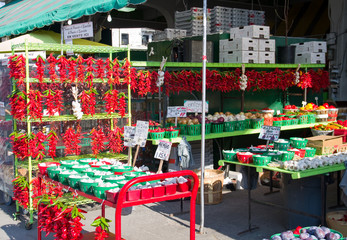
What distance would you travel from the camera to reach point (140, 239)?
6531mm

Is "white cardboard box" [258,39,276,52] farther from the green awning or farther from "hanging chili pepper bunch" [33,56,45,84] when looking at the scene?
"hanging chili pepper bunch" [33,56,45,84]

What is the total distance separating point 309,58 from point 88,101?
20.2 ft

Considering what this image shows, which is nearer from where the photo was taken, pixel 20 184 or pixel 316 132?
pixel 20 184

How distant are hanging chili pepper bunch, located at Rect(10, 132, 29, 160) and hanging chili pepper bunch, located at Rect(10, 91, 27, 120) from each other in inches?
11.3

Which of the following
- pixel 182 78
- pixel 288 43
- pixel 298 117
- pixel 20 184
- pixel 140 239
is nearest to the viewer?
pixel 140 239

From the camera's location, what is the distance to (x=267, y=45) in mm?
10516

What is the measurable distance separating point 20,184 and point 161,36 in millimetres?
6762

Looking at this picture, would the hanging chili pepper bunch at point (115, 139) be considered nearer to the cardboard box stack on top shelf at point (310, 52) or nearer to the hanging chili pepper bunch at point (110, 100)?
the hanging chili pepper bunch at point (110, 100)

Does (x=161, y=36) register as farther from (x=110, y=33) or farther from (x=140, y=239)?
(x=140, y=239)

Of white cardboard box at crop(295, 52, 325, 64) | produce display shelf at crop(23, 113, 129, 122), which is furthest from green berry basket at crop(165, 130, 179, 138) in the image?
white cardboard box at crop(295, 52, 325, 64)

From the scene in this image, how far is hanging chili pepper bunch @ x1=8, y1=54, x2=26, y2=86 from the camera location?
6.87 meters

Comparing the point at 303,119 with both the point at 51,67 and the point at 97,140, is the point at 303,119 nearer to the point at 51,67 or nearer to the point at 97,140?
the point at 97,140

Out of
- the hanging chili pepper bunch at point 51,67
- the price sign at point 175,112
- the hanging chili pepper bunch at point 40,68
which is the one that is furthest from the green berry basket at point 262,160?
the hanging chili pepper bunch at point 40,68

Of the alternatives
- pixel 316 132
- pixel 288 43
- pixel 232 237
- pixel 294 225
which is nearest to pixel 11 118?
pixel 232 237
